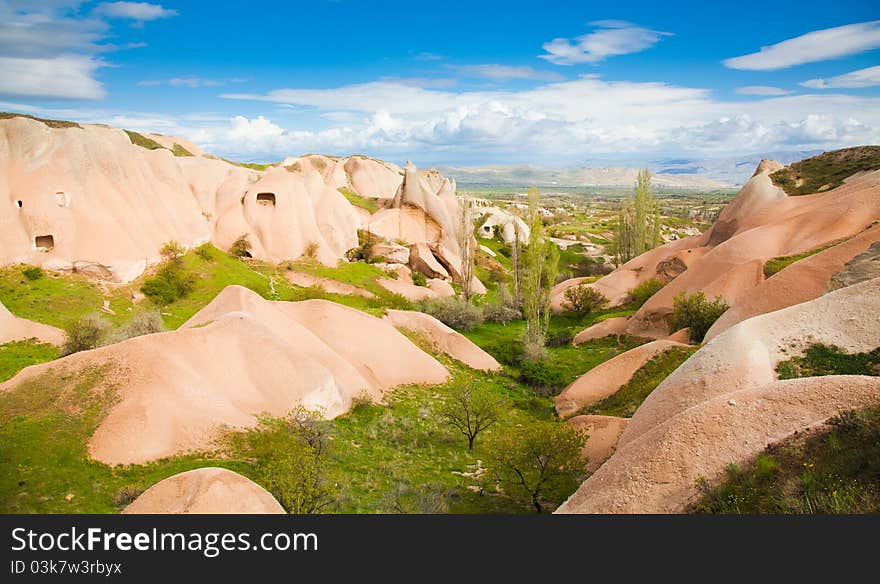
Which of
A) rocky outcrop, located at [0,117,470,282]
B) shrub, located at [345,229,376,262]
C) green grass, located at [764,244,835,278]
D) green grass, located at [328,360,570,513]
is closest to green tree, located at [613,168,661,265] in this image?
rocky outcrop, located at [0,117,470,282]

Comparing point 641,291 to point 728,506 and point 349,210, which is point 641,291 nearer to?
point 349,210

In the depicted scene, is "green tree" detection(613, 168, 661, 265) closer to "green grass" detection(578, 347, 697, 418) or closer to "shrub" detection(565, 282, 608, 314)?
"shrub" detection(565, 282, 608, 314)

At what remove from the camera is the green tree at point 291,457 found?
1502cm

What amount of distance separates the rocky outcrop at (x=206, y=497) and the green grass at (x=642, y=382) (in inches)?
657

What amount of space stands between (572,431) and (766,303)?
12419 mm

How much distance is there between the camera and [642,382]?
25.9m

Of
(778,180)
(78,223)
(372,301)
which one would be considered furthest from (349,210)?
(778,180)

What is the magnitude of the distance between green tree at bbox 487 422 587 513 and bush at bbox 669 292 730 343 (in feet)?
55.2

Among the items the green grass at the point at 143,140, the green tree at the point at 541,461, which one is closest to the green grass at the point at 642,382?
the green tree at the point at 541,461

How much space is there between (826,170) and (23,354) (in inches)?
2468

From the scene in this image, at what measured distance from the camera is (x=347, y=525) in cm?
884

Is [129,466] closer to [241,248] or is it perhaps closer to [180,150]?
[241,248]

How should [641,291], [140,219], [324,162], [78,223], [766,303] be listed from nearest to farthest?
[766,303] → [78,223] → [140,219] → [641,291] → [324,162]

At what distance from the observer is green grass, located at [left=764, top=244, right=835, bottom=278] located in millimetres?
31484
